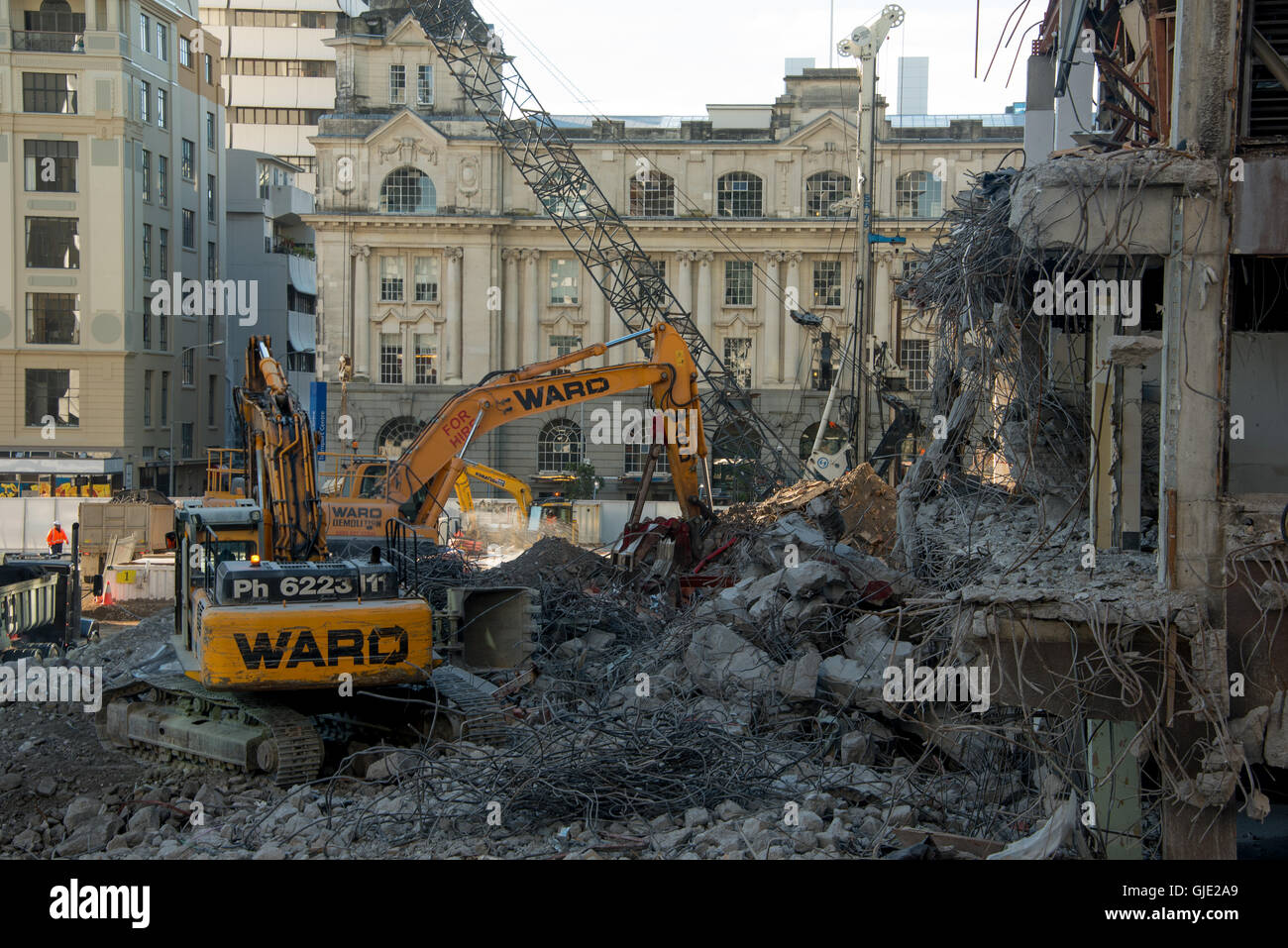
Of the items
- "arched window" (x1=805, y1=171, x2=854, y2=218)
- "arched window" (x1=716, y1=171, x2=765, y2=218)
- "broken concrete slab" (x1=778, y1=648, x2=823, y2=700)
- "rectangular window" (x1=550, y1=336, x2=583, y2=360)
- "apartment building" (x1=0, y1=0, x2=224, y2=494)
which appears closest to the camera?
"broken concrete slab" (x1=778, y1=648, x2=823, y2=700)

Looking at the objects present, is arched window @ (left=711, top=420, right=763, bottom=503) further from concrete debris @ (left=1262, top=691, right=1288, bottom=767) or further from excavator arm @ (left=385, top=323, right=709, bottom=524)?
concrete debris @ (left=1262, top=691, right=1288, bottom=767)

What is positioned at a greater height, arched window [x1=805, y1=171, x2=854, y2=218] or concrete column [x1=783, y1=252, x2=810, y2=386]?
→ arched window [x1=805, y1=171, x2=854, y2=218]

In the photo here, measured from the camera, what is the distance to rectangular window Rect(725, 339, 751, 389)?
56969 mm

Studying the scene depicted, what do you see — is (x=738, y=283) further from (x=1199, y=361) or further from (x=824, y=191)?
(x=1199, y=361)

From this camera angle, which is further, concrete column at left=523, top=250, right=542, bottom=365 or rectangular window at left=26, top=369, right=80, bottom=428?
concrete column at left=523, top=250, right=542, bottom=365

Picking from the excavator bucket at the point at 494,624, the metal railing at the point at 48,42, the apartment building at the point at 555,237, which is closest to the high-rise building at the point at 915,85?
the apartment building at the point at 555,237

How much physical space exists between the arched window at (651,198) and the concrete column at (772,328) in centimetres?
521

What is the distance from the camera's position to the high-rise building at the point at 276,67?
283 feet

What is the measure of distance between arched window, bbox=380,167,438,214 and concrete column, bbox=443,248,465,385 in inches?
85.1

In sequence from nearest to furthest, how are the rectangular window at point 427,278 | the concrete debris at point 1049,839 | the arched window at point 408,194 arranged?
the concrete debris at point 1049,839, the arched window at point 408,194, the rectangular window at point 427,278

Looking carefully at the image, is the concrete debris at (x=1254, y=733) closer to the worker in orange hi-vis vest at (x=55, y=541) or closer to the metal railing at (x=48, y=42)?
the worker in orange hi-vis vest at (x=55, y=541)

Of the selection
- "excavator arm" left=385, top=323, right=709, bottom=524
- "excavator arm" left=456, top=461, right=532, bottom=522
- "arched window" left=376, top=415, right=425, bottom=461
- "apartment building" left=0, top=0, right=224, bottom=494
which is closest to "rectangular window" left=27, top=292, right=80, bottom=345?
"apartment building" left=0, top=0, right=224, bottom=494

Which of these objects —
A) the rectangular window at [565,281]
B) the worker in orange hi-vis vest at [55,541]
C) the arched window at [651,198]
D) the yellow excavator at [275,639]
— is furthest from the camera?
the rectangular window at [565,281]

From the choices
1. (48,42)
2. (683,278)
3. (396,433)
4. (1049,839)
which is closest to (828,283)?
(683,278)
